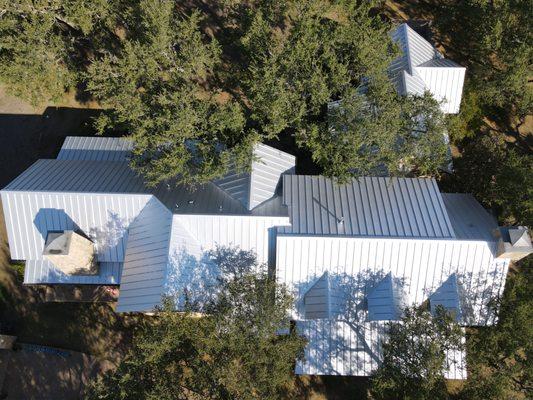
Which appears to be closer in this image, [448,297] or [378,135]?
[378,135]

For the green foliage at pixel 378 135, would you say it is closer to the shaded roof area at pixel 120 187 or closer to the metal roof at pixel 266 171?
the metal roof at pixel 266 171

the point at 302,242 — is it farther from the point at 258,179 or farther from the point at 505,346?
the point at 505,346

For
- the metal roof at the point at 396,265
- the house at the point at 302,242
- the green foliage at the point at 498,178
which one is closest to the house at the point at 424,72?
the green foliage at the point at 498,178

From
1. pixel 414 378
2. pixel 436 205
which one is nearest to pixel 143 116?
pixel 436 205

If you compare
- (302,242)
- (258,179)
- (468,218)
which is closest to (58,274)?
(258,179)

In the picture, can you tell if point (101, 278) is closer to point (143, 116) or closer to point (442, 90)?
point (143, 116)

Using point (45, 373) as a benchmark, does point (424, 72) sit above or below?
above

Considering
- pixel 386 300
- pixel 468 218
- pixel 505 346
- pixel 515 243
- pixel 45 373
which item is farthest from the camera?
pixel 45 373
